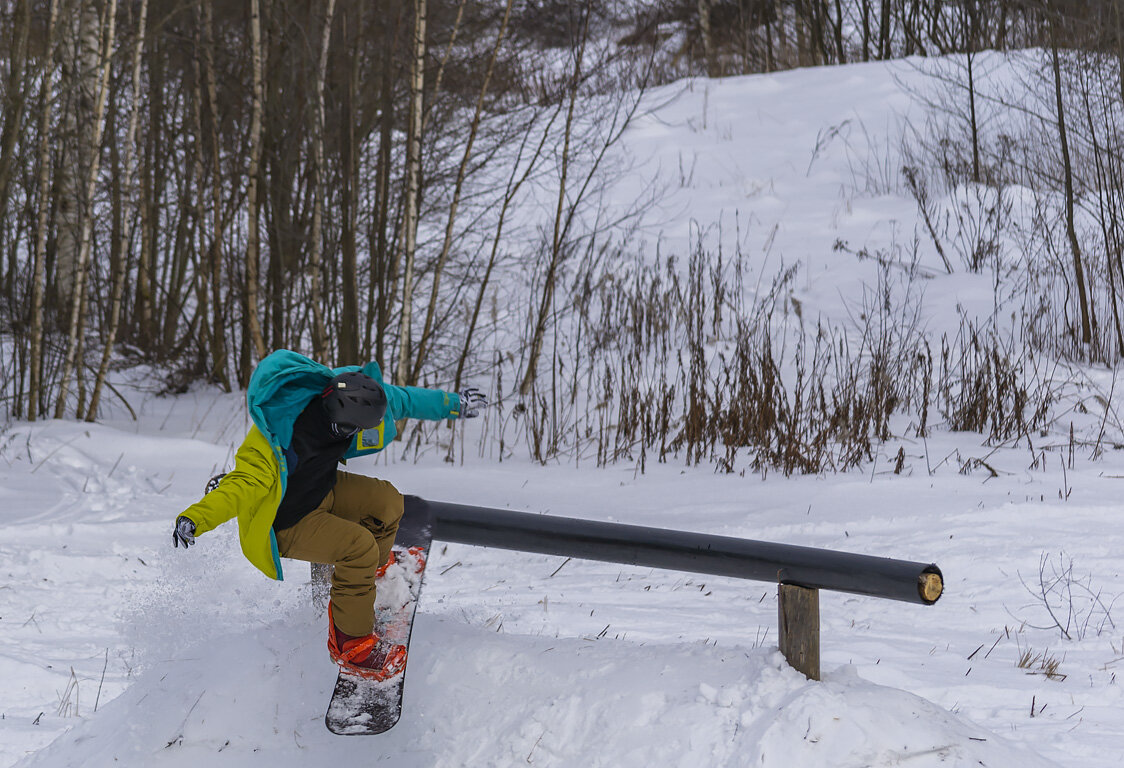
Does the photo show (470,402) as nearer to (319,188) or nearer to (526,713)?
(526,713)

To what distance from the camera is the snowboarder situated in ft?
6.96

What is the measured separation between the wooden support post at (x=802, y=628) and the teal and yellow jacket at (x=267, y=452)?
3.49 feet

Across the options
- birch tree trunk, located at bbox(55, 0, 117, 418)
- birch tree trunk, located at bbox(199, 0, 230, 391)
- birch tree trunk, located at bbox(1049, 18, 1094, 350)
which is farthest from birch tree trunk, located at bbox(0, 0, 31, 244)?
birch tree trunk, located at bbox(1049, 18, 1094, 350)

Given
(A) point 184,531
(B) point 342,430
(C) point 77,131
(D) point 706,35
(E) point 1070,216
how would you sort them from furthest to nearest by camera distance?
1. (D) point 706,35
2. (E) point 1070,216
3. (C) point 77,131
4. (B) point 342,430
5. (A) point 184,531

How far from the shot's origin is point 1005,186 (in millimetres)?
10188

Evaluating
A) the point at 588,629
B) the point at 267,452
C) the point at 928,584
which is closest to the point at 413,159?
the point at 588,629

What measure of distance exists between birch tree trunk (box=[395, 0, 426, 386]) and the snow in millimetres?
882

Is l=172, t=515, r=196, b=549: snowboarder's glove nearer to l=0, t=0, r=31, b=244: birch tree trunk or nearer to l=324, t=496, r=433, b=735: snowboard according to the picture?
l=324, t=496, r=433, b=735: snowboard

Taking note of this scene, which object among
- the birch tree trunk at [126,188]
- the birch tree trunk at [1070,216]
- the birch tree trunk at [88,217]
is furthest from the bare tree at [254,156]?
the birch tree trunk at [1070,216]

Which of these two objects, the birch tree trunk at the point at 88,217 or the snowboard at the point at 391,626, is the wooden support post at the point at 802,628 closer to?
the snowboard at the point at 391,626

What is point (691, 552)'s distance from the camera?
2191 mm

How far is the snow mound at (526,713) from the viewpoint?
1.94m

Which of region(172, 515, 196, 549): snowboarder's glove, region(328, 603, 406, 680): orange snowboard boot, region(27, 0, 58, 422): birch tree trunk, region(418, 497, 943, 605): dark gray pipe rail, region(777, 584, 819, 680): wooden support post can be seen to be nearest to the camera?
region(172, 515, 196, 549): snowboarder's glove

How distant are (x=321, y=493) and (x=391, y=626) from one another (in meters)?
0.37
